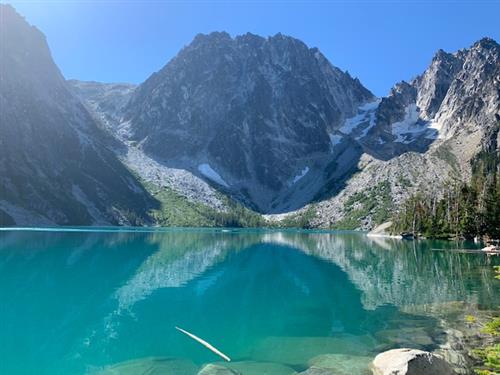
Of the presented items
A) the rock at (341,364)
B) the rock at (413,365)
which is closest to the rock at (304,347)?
the rock at (341,364)

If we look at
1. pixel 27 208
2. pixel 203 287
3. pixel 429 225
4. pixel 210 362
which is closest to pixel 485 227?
pixel 429 225

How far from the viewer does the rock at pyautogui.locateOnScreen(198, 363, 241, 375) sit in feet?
67.2

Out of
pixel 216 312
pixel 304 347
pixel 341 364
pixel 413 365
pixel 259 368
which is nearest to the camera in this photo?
pixel 413 365

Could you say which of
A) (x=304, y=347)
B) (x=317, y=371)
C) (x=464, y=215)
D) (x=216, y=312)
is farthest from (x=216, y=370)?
(x=464, y=215)

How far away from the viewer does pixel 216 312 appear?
112 ft

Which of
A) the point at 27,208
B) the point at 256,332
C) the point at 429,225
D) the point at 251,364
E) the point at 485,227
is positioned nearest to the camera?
the point at 251,364

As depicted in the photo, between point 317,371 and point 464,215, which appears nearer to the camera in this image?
point 317,371

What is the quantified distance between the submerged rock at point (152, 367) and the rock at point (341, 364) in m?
6.24

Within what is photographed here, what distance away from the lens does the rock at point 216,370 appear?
20.5 meters

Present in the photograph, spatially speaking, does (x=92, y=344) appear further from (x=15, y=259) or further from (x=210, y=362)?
(x=15, y=259)

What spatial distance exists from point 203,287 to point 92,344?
21.6m

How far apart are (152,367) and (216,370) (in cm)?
321

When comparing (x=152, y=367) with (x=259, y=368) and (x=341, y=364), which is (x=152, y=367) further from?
(x=341, y=364)

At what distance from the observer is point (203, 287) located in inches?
1804
